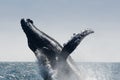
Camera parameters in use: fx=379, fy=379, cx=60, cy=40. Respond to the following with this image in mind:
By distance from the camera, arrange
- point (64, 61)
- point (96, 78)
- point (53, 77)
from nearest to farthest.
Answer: point (53, 77) → point (64, 61) → point (96, 78)

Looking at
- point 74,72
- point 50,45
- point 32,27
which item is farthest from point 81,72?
point 32,27

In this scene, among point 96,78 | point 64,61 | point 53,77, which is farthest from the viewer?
point 96,78

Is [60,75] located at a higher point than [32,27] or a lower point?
lower

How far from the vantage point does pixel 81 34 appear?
39.2 feet

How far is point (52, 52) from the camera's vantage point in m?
12.4

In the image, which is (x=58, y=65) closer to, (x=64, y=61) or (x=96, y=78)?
(x=64, y=61)

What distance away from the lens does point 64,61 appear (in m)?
12.2

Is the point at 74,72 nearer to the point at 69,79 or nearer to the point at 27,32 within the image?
the point at 69,79

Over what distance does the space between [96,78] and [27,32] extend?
2.91m

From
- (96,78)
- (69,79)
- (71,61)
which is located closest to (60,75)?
(69,79)

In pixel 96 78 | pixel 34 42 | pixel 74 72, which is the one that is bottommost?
pixel 96 78

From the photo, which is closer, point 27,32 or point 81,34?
point 81,34

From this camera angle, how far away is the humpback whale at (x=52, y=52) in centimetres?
1180

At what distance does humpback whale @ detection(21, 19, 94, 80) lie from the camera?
11.8 meters
